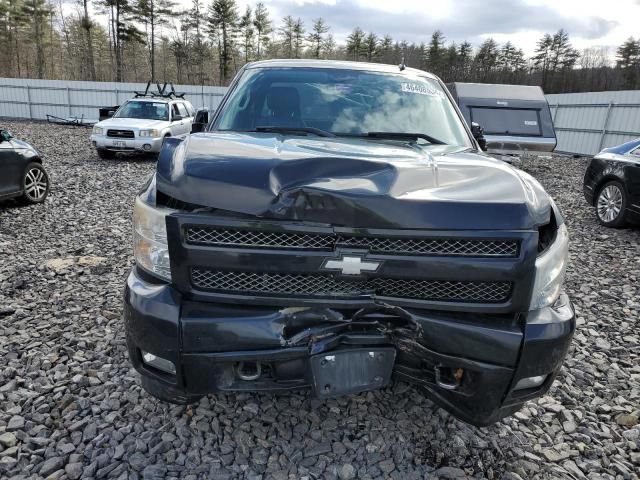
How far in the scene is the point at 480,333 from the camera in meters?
1.82

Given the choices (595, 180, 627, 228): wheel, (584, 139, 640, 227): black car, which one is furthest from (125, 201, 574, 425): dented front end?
(595, 180, 627, 228): wheel

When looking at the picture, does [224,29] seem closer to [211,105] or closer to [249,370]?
[211,105]

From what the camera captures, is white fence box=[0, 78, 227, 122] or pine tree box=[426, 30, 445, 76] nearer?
white fence box=[0, 78, 227, 122]

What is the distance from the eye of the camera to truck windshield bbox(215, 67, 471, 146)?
2.95 meters

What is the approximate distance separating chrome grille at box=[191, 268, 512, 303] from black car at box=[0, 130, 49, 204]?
6.16m

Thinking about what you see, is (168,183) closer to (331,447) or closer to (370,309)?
(370,309)

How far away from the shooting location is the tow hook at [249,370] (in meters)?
1.90

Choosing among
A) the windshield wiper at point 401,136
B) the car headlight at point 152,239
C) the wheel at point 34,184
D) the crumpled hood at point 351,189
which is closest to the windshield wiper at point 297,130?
the windshield wiper at point 401,136

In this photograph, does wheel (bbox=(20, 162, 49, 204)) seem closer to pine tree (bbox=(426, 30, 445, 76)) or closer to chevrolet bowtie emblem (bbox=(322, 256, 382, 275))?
chevrolet bowtie emblem (bbox=(322, 256, 382, 275))

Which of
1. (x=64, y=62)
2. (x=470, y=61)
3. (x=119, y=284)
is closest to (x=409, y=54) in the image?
(x=470, y=61)

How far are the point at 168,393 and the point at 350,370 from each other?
2.74 feet

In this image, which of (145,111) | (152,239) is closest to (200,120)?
(152,239)

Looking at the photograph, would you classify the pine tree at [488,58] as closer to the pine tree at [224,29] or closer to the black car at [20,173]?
the pine tree at [224,29]

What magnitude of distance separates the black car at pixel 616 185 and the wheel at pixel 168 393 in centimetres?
703
